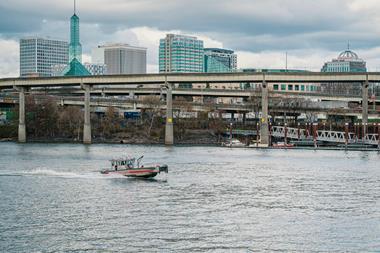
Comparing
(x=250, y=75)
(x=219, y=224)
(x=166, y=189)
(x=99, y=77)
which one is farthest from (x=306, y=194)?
(x=99, y=77)

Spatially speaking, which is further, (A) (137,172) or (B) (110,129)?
(B) (110,129)

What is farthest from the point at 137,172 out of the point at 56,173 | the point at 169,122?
the point at 169,122

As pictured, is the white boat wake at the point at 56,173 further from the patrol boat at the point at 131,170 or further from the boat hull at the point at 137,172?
the patrol boat at the point at 131,170

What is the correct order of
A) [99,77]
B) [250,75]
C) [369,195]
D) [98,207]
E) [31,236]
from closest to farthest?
1. [31,236]
2. [98,207]
3. [369,195]
4. [250,75]
5. [99,77]

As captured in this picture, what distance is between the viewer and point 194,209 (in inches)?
2371

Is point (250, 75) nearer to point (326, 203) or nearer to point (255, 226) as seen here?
point (326, 203)

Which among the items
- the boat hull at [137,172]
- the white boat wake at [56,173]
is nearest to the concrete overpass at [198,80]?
the white boat wake at [56,173]

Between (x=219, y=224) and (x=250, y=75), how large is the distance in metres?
104

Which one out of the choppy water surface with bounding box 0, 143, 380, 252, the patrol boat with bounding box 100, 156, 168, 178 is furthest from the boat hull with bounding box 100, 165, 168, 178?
the choppy water surface with bounding box 0, 143, 380, 252

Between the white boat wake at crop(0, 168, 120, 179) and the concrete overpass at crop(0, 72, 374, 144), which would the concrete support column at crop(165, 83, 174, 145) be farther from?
the white boat wake at crop(0, 168, 120, 179)

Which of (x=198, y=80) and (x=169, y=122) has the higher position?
(x=198, y=80)

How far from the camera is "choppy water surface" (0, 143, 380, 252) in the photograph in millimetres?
47750

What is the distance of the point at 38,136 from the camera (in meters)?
193

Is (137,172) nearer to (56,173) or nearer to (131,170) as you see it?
(131,170)
